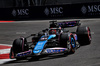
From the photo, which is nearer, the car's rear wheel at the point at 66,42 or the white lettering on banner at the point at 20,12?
the car's rear wheel at the point at 66,42

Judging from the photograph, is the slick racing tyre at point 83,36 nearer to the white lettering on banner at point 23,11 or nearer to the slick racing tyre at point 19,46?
the slick racing tyre at point 19,46

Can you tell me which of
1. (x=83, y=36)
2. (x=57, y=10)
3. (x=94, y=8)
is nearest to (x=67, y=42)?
(x=83, y=36)

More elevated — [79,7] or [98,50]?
[79,7]

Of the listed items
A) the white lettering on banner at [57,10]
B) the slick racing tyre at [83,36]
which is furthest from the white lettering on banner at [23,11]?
the slick racing tyre at [83,36]

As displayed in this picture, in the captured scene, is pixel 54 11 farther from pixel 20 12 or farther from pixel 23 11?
pixel 20 12

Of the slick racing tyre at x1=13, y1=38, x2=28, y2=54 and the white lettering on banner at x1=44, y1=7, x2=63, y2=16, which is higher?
the white lettering on banner at x1=44, y1=7, x2=63, y2=16

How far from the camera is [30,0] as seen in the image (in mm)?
39719

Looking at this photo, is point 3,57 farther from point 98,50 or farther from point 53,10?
point 53,10

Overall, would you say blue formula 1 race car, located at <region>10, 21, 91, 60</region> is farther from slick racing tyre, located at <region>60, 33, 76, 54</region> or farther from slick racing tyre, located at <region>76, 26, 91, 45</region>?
slick racing tyre, located at <region>76, 26, 91, 45</region>

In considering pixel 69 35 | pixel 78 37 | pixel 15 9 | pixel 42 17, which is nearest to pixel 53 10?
pixel 42 17

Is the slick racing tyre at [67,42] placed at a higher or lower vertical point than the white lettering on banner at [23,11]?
lower

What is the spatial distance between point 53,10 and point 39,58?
17.8 metres

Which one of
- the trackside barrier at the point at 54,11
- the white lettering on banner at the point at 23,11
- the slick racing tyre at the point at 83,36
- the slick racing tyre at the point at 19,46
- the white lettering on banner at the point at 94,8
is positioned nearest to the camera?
the slick racing tyre at the point at 19,46

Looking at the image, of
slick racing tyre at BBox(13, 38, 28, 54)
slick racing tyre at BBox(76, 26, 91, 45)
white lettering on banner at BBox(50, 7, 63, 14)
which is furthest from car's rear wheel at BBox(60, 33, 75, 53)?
white lettering on banner at BBox(50, 7, 63, 14)
